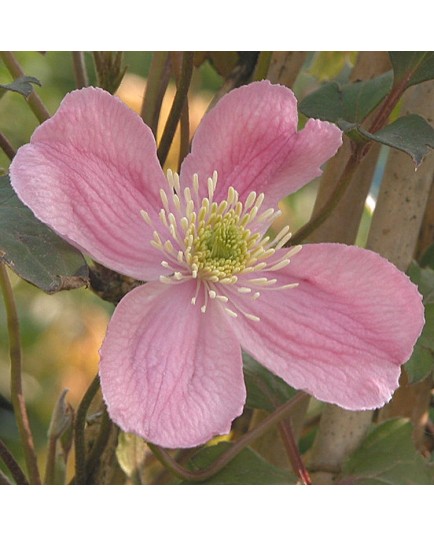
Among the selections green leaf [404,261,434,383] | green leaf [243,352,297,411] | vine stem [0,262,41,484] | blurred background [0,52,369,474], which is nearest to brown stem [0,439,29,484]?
vine stem [0,262,41,484]

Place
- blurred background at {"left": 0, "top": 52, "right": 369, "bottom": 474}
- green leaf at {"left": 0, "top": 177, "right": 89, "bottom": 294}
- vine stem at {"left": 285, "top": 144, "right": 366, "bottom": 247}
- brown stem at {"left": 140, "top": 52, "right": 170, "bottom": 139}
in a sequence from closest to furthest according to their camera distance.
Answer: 1. green leaf at {"left": 0, "top": 177, "right": 89, "bottom": 294}
2. vine stem at {"left": 285, "top": 144, "right": 366, "bottom": 247}
3. brown stem at {"left": 140, "top": 52, "right": 170, "bottom": 139}
4. blurred background at {"left": 0, "top": 52, "right": 369, "bottom": 474}

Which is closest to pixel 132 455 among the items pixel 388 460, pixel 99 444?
pixel 99 444

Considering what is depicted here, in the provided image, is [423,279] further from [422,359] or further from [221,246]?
[221,246]

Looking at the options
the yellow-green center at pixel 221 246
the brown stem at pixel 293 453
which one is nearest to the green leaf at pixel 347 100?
the yellow-green center at pixel 221 246

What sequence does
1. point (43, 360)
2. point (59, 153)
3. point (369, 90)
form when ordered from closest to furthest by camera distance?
point (59, 153) → point (369, 90) → point (43, 360)

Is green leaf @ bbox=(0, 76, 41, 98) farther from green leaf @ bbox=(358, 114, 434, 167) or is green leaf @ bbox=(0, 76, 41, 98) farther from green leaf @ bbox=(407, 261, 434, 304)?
green leaf @ bbox=(407, 261, 434, 304)

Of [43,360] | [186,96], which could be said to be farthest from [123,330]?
[43,360]

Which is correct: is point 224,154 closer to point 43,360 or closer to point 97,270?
point 97,270
